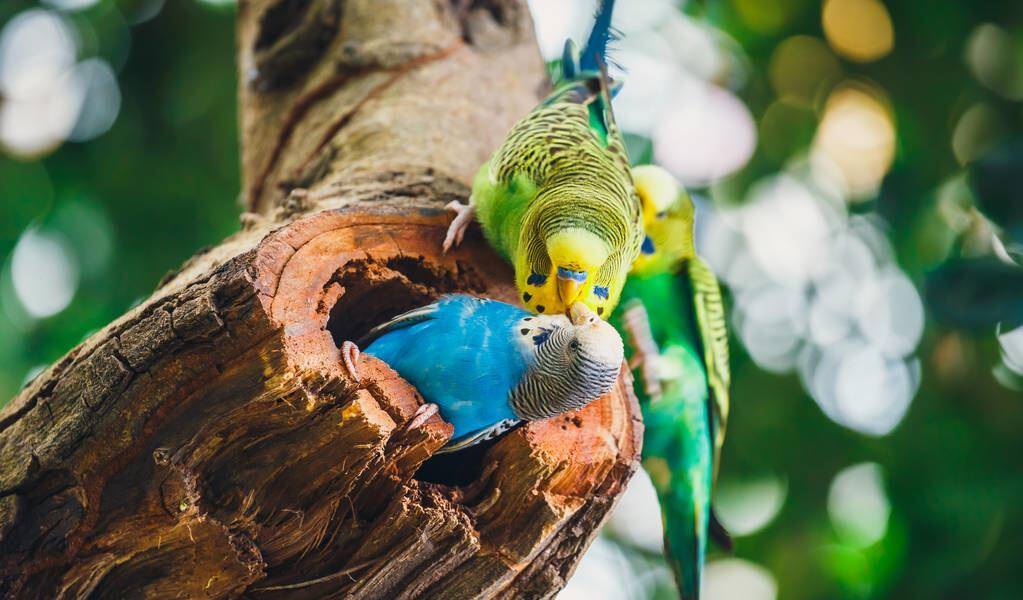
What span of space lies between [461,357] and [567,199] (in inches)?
35.5

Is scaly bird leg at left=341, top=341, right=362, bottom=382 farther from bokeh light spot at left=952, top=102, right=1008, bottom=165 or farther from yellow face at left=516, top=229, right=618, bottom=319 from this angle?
bokeh light spot at left=952, top=102, right=1008, bottom=165

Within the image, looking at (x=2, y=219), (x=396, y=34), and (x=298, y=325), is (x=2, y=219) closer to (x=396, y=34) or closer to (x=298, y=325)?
(x=396, y=34)

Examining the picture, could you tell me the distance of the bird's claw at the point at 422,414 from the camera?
8.52ft

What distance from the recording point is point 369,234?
2922mm

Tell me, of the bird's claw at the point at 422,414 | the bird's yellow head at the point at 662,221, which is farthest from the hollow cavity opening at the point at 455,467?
the bird's yellow head at the point at 662,221

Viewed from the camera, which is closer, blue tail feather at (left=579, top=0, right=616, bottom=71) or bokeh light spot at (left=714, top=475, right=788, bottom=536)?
blue tail feather at (left=579, top=0, right=616, bottom=71)

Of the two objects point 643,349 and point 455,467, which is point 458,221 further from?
point 643,349

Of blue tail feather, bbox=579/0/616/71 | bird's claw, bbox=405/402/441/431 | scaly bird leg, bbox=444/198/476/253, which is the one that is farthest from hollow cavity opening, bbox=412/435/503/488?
blue tail feather, bbox=579/0/616/71

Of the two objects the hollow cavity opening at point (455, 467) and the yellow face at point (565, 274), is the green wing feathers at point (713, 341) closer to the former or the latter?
the yellow face at point (565, 274)

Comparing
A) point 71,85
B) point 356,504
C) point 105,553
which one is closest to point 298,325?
point 356,504

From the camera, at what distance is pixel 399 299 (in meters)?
3.15

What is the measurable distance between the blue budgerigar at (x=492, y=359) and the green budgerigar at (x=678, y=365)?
180 cm

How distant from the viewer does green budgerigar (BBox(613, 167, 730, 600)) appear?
4.59m

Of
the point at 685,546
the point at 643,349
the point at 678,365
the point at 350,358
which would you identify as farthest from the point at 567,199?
the point at 685,546
